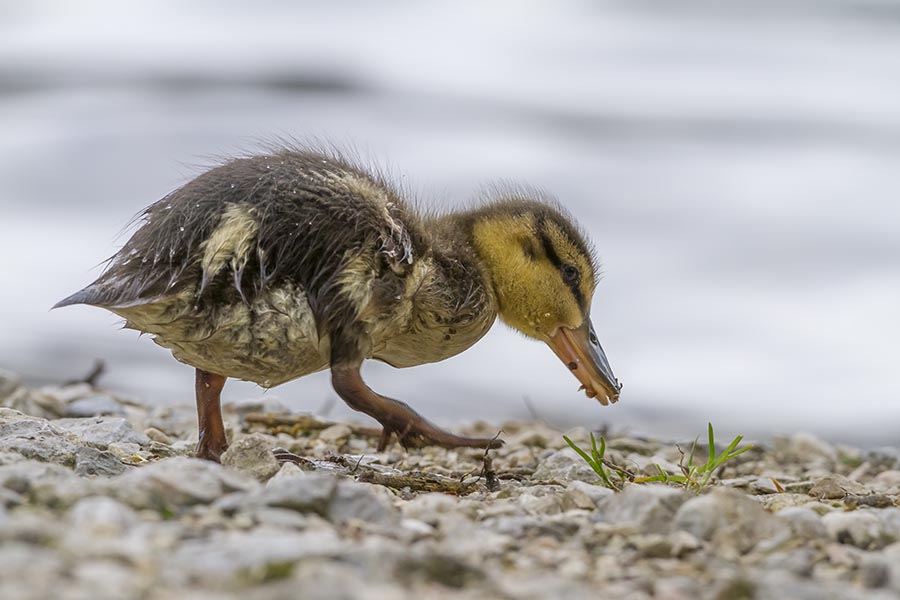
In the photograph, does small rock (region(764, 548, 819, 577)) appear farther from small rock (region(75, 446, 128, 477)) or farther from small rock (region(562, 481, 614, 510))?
small rock (region(75, 446, 128, 477))

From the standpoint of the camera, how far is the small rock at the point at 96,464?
3.65 meters

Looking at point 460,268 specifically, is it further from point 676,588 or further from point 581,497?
point 676,588

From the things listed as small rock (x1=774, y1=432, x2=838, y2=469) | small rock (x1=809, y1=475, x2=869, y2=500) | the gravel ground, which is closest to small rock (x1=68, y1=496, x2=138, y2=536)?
the gravel ground

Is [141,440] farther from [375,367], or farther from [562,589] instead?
[375,367]

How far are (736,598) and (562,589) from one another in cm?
34

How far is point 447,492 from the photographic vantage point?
13.1 feet

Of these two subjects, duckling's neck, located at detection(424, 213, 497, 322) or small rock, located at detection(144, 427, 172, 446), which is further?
small rock, located at detection(144, 427, 172, 446)

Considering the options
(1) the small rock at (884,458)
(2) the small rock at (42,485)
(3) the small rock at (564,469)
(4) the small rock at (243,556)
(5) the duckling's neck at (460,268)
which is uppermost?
(5) the duckling's neck at (460,268)

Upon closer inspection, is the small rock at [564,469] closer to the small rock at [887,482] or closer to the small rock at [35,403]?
the small rock at [887,482]

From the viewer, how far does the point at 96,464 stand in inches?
145

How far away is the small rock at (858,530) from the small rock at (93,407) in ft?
12.0

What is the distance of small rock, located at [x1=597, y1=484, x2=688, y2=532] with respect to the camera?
307 cm

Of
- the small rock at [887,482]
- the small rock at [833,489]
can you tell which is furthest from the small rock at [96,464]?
the small rock at [887,482]

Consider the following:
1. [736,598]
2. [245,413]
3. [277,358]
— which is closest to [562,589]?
[736,598]
